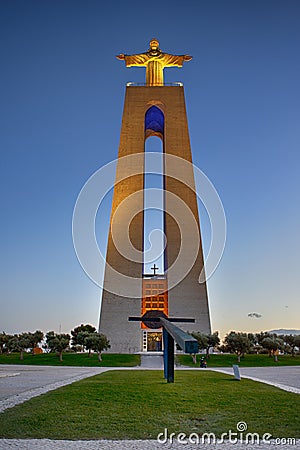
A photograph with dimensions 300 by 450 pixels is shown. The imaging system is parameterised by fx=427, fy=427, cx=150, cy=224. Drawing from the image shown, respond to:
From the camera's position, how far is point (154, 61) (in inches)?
1330

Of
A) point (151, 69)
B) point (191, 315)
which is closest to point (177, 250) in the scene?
point (191, 315)

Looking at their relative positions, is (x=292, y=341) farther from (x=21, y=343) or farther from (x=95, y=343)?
(x=21, y=343)

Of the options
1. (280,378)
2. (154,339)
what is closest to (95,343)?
(154,339)

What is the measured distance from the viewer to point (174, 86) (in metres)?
32.8

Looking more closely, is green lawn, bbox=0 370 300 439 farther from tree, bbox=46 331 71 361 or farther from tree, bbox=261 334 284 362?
tree, bbox=261 334 284 362

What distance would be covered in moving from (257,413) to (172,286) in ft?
70.0

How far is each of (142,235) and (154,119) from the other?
1097 centimetres

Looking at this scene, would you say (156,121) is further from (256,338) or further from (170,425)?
(170,425)

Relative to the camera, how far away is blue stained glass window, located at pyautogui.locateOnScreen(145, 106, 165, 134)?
3309 cm

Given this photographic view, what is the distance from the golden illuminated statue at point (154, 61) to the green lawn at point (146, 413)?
29.5 metres

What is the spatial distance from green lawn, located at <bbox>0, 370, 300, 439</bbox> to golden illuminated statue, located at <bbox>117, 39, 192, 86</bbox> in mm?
29532

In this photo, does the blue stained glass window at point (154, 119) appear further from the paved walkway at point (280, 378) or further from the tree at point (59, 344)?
the paved walkway at point (280, 378)

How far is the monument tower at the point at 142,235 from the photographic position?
26453 mm

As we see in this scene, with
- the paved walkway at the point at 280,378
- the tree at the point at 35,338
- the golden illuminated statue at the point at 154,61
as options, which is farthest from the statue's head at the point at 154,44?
the paved walkway at the point at 280,378
